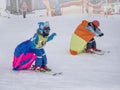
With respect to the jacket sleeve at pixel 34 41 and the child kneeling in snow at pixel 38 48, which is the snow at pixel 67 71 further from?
the jacket sleeve at pixel 34 41

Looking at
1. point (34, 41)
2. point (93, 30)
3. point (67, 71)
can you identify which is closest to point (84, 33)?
point (93, 30)

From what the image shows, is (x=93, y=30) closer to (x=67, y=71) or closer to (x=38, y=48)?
(x=67, y=71)

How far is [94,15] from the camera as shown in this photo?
15094 millimetres

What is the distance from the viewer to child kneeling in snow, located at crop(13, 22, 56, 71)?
16.4 ft

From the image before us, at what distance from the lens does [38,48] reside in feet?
16.5

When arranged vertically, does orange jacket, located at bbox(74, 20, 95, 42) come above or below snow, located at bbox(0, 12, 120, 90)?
above

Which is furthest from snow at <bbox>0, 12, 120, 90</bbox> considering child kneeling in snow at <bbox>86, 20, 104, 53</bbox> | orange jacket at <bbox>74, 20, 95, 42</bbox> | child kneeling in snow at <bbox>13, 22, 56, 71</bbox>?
orange jacket at <bbox>74, 20, 95, 42</bbox>

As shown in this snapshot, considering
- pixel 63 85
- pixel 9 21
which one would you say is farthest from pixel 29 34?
pixel 63 85

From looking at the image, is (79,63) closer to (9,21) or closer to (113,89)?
(113,89)

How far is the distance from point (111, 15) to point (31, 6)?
3.24 metres

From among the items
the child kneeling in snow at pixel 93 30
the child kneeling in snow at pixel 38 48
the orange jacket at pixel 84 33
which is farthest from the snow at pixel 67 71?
the orange jacket at pixel 84 33

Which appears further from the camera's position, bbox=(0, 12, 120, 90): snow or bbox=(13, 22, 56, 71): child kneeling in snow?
bbox=(13, 22, 56, 71): child kneeling in snow

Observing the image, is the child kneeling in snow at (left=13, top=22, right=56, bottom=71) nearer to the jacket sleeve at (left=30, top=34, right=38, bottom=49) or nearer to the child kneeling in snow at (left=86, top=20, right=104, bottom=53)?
the jacket sleeve at (left=30, top=34, right=38, bottom=49)

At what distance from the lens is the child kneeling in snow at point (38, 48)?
499 centimetres
